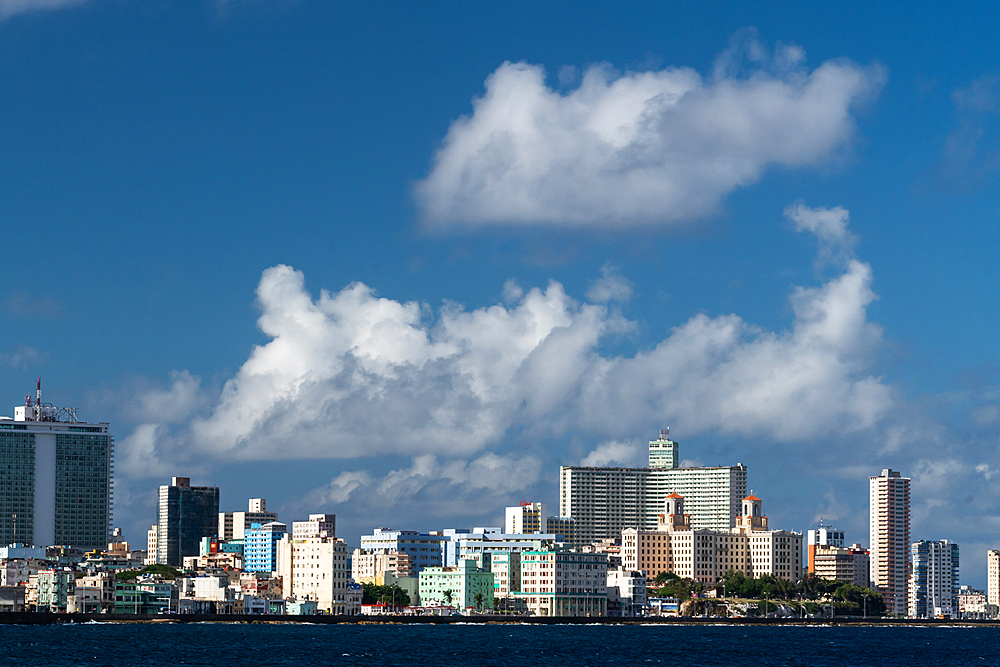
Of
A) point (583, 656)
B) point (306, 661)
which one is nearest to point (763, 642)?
point (583, 656)

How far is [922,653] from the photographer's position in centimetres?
16525

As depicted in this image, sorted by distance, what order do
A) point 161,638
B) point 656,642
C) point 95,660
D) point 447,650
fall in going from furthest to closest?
point 656,642, point 161,638, point 447,650, point 95,660

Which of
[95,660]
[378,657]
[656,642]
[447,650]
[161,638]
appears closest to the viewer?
[95,660]

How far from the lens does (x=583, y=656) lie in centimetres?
14000

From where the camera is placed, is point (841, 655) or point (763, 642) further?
point (763, 642)

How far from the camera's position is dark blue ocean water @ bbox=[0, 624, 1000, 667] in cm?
12912

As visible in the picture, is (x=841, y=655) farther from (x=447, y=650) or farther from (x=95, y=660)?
(x=95, y=660)

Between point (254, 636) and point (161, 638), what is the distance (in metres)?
11.0

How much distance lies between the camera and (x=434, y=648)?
14938 centimetres

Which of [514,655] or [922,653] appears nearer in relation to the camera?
[514,655]

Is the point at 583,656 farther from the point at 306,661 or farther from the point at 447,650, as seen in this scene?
the point at 306,661

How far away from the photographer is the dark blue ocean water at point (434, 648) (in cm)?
12912

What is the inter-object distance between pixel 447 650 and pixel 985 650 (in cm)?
6934

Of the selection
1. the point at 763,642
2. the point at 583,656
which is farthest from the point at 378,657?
the point at 763,642
